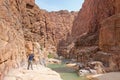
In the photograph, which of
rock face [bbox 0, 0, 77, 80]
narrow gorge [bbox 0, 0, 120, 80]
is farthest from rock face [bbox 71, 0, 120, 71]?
rock face [bbox 0, 0, 77, 80]

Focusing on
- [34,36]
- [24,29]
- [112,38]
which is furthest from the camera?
[34,36]

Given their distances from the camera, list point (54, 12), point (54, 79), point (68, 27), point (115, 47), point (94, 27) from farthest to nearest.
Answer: point (54, 12) → point (68, 27) → point (94, 27) → point (115, 47) → point (54, 79)

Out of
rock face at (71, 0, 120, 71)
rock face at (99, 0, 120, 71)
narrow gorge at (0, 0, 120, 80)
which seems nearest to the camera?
narrow gorge at (0, 0, 120, 80)

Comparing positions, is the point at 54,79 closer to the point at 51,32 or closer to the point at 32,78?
the point at 32,78

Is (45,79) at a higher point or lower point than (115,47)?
lower

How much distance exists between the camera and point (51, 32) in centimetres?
9425

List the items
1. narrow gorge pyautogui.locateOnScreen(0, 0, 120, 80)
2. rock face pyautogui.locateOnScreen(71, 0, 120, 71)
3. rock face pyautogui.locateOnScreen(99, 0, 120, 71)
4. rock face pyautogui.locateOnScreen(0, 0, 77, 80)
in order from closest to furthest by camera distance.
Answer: rock face pyautogui.locateOnScreen(0, 0, 77, 80) < narrow gorge pyautogui.locateOnScreen(0, 0, 120, 80) < rock face pyautogui.locateOnScreen(99, 0, 120, 71) < rock face pyautogui.locateOnScreen(71, 0, 120, 71)

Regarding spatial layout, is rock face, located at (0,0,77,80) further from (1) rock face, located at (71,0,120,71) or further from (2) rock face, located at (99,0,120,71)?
(2) rock face, located at (99,0,120,71)

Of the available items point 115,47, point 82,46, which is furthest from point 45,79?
point 82,46

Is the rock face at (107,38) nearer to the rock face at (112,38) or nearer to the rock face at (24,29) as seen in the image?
the rock face at (112,38)

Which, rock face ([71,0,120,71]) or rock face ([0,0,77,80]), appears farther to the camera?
rock face ([71,0,120,71])

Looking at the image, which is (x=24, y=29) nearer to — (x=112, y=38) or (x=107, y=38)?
(x=107, y=38)

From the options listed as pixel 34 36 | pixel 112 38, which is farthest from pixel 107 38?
pixel 34 36

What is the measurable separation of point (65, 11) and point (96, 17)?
→ 275 ft
